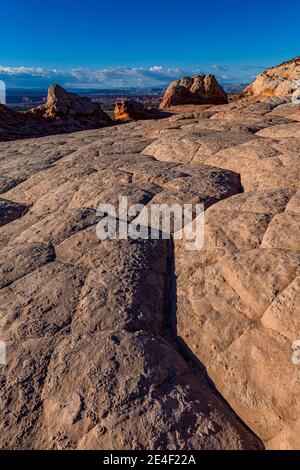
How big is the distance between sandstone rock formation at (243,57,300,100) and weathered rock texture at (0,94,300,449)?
45.4 ft

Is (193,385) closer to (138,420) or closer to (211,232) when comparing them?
(138,420)

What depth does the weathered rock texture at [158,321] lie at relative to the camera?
3.25 meters

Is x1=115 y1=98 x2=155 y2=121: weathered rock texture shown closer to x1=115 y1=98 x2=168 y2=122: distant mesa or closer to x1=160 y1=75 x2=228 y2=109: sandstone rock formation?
x1=115 y1=98 x2=168 y2=122: distant mesa

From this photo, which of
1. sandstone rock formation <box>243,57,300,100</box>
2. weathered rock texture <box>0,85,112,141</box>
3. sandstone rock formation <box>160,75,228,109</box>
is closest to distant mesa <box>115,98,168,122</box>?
weathered rock texture <box>0,85,112,141</box>

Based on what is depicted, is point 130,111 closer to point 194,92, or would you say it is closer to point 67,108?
point 67,108

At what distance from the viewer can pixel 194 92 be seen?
3166cm

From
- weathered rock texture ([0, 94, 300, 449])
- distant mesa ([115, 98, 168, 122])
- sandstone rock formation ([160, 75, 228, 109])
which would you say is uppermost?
sandstone rock formation ([160, 75, 228, 109])

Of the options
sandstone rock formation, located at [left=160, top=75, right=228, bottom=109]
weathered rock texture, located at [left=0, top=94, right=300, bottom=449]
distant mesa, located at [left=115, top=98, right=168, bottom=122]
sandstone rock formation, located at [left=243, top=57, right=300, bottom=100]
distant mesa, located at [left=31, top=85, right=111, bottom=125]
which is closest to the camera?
weathered rock texture, located at [left=0, top=94, right=300, bottom=449]

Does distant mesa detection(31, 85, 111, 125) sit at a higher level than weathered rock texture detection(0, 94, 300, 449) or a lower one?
higher

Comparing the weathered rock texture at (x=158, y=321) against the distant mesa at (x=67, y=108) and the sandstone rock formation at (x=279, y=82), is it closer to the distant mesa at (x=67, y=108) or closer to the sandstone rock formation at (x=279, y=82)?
the sandstone rock formation at (x=279, y=82)

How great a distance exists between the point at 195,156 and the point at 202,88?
25.9m

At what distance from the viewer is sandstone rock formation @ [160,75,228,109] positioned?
30.6 m

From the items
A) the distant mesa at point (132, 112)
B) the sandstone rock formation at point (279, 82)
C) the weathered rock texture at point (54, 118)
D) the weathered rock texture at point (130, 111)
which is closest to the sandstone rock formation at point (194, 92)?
the distant mesa at point (132, 112)

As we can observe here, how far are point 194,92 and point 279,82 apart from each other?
10.7m
